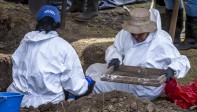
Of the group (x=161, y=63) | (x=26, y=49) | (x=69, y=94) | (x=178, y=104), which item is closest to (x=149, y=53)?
(x=161, y=63)

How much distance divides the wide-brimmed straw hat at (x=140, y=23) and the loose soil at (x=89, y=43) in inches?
30.7

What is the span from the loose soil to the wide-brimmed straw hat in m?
0.78

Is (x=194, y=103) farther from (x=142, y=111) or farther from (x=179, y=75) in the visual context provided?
(x=142, y=111)

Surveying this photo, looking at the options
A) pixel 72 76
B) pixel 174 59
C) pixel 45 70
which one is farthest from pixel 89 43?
pixel 45 70

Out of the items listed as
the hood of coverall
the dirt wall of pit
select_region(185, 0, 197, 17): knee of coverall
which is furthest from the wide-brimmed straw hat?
select_region(185, 0, 197, 17): knee of coverall

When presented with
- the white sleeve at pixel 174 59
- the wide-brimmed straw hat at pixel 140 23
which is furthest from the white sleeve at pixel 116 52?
the white sleeve at pixel 174 59

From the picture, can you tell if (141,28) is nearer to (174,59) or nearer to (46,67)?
(174,59)

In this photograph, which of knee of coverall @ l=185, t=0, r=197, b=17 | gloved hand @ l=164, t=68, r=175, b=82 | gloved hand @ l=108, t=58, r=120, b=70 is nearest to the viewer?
gloved hand @ l=164, t=68, r=175, b=82

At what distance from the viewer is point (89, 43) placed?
298 inches

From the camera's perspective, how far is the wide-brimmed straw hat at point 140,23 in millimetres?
5641

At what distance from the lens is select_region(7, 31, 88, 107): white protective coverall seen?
199 inches

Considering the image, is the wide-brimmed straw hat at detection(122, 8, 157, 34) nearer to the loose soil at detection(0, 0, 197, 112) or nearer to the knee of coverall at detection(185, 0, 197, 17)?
the loose soil at detection(0, 0, 197, 112)

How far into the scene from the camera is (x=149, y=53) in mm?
5730

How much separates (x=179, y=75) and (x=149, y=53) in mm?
394
